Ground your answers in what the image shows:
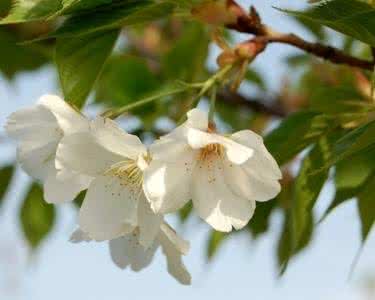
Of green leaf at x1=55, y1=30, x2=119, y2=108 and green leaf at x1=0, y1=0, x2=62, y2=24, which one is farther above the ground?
green leaf at x1=0, y1=0, x2=62, y2=24

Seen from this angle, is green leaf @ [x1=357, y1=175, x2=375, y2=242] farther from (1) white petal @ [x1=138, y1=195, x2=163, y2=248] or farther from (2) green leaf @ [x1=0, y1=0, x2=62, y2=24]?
(2) green leaf @ [x1=0, y1=0, x2=62, y2=24]

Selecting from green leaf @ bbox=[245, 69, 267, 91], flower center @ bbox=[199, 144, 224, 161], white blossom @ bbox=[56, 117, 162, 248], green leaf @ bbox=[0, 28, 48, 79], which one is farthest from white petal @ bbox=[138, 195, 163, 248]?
green leaf @ bbox=[245, 69, 267, 91]

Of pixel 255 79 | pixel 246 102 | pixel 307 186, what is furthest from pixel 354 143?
pixel 255 79

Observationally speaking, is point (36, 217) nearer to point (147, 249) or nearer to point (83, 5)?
point (147, 249)

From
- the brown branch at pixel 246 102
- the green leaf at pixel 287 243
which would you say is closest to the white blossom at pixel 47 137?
the green leaf at pixel 287 243

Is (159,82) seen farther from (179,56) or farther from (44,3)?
(44,3)
